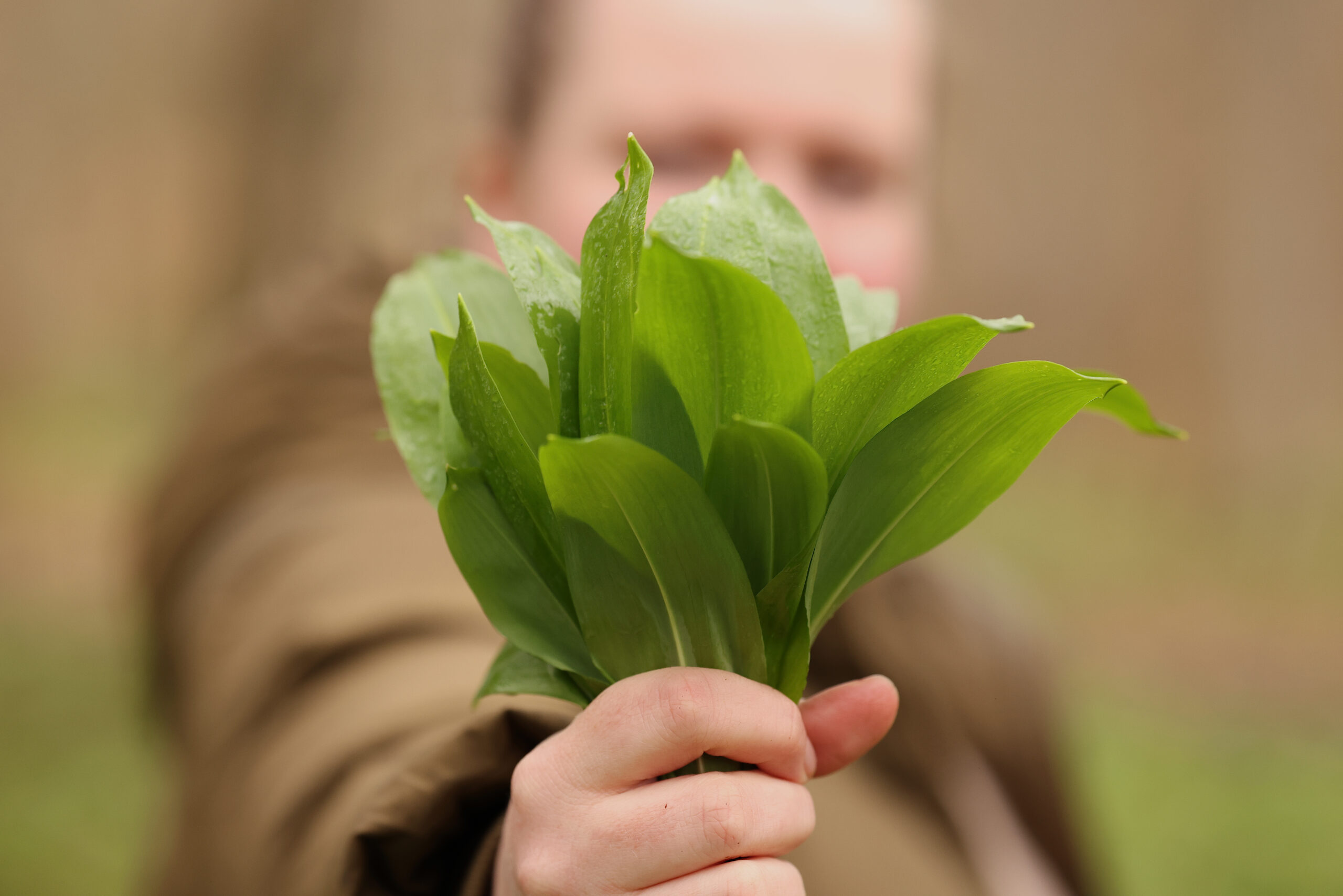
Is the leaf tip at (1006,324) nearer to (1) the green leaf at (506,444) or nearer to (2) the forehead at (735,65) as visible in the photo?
(1) the green leaf at (506,444)

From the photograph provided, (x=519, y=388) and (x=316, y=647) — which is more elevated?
(x=519, y=388)

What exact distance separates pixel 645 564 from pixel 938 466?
0.06 meters

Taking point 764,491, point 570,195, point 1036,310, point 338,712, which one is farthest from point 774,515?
point 1036,310

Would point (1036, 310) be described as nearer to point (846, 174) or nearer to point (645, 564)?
point (846, 174)

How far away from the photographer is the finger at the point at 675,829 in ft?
0.48

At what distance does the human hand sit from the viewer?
15cm

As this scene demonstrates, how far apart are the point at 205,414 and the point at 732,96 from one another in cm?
38

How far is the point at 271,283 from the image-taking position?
4.80 ft

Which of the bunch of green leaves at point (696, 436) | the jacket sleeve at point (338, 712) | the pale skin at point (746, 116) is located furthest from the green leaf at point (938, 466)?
the pale skin at point (746, 116)

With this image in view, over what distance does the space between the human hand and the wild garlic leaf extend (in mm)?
60

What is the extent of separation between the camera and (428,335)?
183 mm

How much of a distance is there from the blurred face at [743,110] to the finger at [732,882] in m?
0.39

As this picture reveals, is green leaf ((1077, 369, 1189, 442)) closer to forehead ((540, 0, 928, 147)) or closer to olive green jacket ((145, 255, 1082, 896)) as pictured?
olive green jacket ((145, 255, 1082, 896))

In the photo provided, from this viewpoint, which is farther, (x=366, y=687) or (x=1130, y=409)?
(x=366, y=687)
